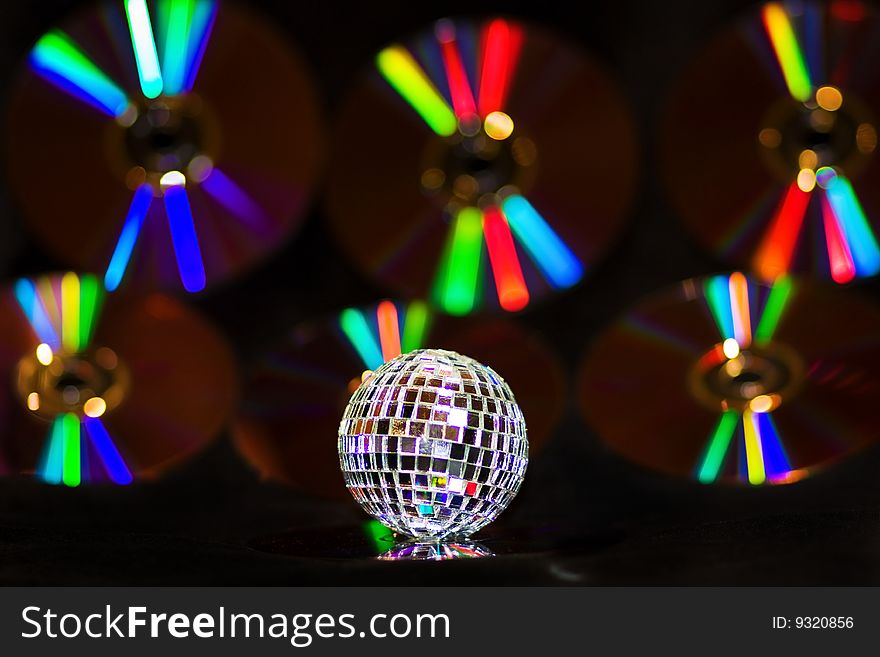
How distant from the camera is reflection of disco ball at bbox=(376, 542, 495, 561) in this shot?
37.4 inches

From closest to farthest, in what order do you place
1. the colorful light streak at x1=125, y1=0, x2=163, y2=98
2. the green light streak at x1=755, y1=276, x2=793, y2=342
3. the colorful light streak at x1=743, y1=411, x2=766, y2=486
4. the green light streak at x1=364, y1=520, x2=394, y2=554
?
1. the green light streak at x1=364, y1=520, x2=394, y2=554
2. the colorful light streak at x1=743, y1=411, x2=766, y2=486
3. the green light streak at x1=755, y1=276, x2=793, y2=342
4. the colorful light streak at x1=125, y1=0, x2=163, y2=98

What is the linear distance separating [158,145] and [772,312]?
968 mm

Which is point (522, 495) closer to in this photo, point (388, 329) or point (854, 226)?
point (388, 329)

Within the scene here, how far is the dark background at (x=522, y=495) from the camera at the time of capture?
0.89m

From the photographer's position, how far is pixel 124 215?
5.39ft

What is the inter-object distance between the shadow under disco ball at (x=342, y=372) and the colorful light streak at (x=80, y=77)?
46 centimetres

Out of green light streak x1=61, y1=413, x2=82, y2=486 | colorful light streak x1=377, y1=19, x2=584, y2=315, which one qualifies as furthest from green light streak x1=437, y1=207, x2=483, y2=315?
green light streak x1=61, y1=413, x2=82, y2=486

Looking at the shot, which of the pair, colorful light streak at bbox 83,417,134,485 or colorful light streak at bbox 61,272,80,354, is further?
colorful light streak at bbox 61,272,80,354

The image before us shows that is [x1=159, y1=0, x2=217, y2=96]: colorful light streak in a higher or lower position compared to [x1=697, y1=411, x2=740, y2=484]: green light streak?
higher

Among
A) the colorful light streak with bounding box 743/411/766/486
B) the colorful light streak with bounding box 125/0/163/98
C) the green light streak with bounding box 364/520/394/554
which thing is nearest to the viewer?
the green light streak with bounding box 364/520/394/554

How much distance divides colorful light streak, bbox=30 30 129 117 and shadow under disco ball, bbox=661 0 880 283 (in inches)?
34.5

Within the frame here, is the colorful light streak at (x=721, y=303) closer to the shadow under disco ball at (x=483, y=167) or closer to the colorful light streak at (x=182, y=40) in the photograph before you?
the shadow under disco ball at (x=483, y=167)

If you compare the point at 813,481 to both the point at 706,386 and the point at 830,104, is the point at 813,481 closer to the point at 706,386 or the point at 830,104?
the point at 706,386

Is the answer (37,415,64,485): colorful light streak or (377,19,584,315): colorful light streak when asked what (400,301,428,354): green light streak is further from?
(37,415,64,485): colorful light streak
